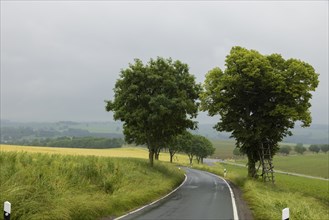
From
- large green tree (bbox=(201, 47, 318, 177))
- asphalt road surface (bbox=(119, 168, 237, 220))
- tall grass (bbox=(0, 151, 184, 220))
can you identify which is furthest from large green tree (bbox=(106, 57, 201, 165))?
asphalt road surface (bbox=(119, 168, 237, 220))

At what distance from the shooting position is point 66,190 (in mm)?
14117

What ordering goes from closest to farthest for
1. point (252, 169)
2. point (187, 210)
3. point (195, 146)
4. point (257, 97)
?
point (187, 210) < point (257, 97) < point (252, 169) < point (195, 146)

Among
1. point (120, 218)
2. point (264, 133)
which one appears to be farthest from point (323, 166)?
point (120, 218)

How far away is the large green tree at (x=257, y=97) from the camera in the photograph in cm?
2844

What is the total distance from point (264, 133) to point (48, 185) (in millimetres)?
21608

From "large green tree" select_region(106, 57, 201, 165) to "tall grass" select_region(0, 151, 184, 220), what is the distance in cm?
1062

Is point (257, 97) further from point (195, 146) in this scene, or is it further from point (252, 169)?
point (195, 146)

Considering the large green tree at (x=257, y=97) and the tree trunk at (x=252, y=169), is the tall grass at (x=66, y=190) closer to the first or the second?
the large green tree at (x=257, y=97)

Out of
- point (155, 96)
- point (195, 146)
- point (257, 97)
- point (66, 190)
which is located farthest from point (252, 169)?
point (195, 146)

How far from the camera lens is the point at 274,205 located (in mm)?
16328

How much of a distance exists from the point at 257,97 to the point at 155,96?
8583 mm

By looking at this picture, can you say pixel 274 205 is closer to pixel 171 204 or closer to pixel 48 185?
pixel 171 204

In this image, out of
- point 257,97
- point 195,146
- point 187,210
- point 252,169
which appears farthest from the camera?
point 195,146

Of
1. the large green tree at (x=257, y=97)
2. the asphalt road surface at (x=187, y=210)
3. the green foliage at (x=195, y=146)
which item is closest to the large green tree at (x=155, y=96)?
the large green tree at (x=257, y=97)
